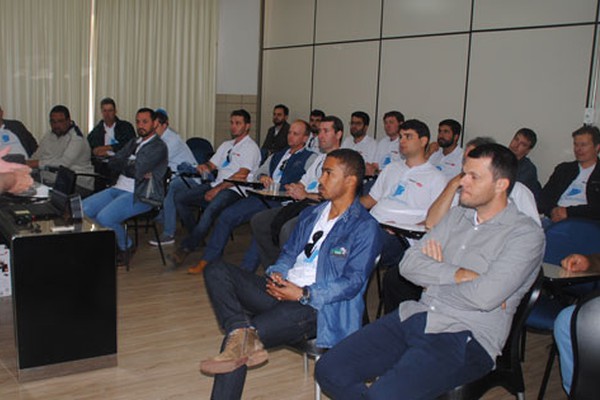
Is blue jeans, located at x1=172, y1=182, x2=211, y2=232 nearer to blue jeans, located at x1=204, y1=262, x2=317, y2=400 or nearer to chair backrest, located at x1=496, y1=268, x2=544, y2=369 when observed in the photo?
blue jeans, located at x1=204, y1=262, x2=317, y2=400

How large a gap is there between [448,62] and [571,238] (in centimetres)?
413

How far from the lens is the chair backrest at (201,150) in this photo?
745cm

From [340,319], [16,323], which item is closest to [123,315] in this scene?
[16,323]

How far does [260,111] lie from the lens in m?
10.1

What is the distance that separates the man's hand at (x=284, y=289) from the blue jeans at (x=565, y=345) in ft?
3.53

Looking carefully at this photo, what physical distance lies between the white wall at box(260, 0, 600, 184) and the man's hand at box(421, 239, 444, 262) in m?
4.01

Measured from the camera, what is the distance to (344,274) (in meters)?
2.70

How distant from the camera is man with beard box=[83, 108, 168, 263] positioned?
17.0ft

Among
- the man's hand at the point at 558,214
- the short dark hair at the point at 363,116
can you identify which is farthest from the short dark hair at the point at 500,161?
the short dark hair at the point at 363,116

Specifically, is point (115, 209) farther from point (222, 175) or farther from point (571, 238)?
point (571, 238)

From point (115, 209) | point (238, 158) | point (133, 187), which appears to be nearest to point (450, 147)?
point (238, 158)

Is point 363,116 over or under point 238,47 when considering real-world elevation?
A: under

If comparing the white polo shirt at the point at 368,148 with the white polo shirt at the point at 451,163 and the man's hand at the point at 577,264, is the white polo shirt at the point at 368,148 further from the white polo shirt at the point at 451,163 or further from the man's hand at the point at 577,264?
the man's hand at the point at 577,264

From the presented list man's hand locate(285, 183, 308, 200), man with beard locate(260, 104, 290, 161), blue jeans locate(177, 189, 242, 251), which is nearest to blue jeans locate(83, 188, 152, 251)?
blue jeans locate(177, 189, 242, 251)
